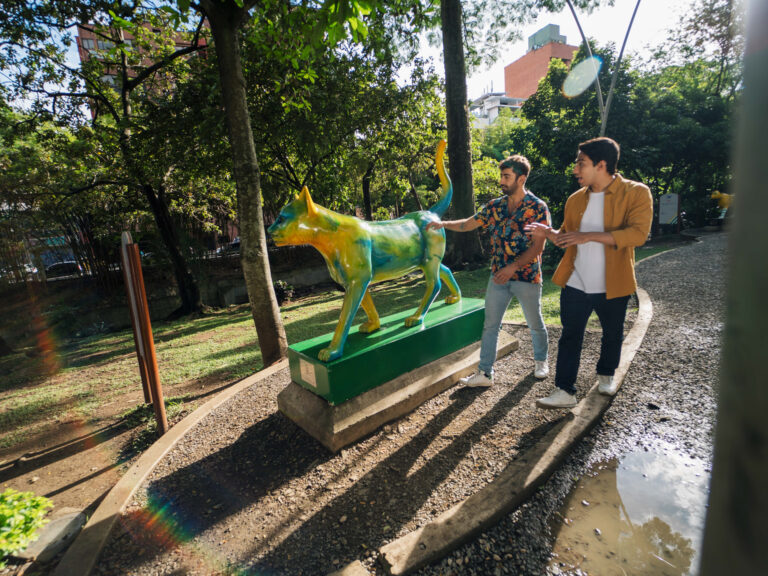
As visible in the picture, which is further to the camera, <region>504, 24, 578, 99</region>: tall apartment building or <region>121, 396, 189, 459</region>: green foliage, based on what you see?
<region>504, 24, 578, 99</region>: tall apartment building

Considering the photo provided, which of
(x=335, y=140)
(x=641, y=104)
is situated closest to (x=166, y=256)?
(x=335, y=140)

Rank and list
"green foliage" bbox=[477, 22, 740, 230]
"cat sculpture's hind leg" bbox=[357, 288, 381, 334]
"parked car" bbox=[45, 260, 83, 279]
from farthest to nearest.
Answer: "green foliage" bbox=[477, 22, 740, 230] < "parked car" bbox=[45, 260, 83, 279] < "cat sculpture's hind leg" bbox=[357, 288, 381, 334]

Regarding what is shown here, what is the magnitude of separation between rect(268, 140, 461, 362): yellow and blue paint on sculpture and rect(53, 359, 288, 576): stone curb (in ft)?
5.46

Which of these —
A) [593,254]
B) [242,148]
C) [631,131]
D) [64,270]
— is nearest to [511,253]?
[593,254]

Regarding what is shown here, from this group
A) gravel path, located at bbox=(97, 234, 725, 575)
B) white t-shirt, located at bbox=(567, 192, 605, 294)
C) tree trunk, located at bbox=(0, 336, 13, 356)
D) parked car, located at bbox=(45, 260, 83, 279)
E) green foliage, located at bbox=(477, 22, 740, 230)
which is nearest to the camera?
gravel path, located at bbox=(97, 234, 725, 575)

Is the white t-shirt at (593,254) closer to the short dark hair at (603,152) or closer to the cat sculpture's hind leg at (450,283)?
the short dark hair at (603,152)

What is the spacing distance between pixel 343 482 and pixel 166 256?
12181 millimetres

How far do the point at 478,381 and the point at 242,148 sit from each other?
396cm

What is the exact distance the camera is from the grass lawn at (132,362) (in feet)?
15.9

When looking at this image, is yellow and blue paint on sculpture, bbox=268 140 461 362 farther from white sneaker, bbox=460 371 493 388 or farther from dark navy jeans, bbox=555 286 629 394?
dark navy jeans, bbox=555 286 629 394

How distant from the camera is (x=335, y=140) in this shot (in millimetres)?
9359

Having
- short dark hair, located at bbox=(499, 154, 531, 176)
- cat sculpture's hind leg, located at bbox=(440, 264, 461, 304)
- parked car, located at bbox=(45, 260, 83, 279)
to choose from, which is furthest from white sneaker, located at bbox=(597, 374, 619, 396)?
parked car, located at bbox=(45, 260, 83, 279)

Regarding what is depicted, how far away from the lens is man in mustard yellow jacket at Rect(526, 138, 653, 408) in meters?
2.78

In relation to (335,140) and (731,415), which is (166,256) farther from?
(731,415)
